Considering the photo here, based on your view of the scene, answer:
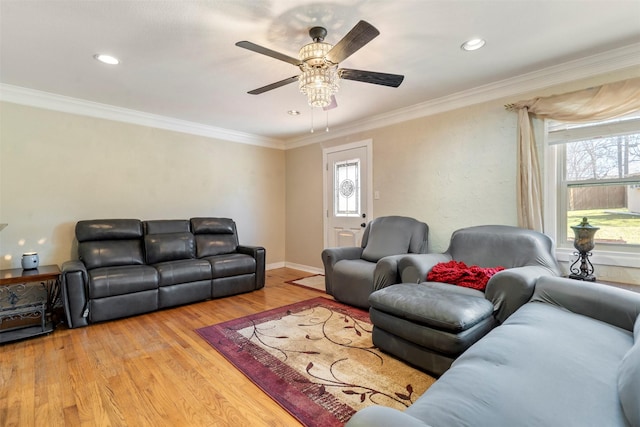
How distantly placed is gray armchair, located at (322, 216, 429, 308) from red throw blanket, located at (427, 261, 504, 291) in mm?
497

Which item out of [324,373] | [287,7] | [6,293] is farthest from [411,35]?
[6,293]

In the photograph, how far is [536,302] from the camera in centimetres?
188

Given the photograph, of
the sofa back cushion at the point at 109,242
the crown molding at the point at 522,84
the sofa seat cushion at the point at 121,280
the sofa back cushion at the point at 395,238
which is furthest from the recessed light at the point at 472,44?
the sofa back cushion at the point at 109,242

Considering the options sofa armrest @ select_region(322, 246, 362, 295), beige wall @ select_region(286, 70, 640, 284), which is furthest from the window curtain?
sofa armrest @ select_region(322, 246, 362, 295)

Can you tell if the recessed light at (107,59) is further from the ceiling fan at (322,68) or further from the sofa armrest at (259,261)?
the sofa armrest at (259,261)

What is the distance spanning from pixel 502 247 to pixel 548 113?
1.34m

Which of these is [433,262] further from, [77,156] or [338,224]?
[77,156]

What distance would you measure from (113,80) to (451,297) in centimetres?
370

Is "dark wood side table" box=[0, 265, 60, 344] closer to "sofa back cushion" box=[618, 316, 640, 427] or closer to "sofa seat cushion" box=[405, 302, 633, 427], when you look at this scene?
"sofa seat cushion" box=[405, 302, 633, 427]

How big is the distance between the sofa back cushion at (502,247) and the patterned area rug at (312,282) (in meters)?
1.87

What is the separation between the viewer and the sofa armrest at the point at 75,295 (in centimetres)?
274

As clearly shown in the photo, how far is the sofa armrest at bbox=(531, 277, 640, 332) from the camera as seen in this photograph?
5.04ft

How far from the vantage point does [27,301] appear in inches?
124

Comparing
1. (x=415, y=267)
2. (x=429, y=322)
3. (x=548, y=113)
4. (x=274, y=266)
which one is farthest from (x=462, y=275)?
(x=274, y=266)
